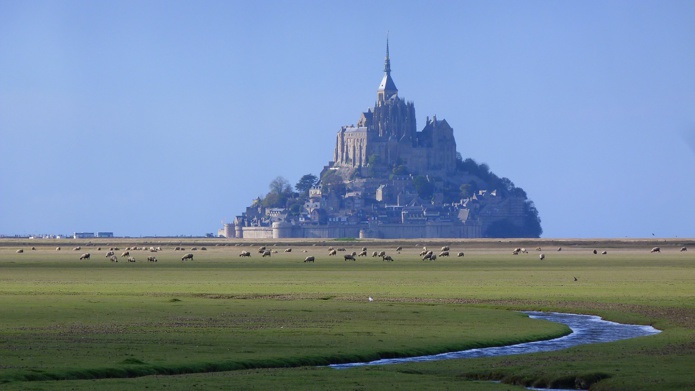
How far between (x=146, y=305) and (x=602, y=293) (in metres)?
23.1

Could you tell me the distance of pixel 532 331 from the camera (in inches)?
1660

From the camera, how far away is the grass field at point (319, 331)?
30062mm

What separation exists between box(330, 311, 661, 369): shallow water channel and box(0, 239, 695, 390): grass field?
0.58 metres

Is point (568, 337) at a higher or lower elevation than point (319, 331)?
lower

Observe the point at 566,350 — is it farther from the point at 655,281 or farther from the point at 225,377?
the point at 655,281

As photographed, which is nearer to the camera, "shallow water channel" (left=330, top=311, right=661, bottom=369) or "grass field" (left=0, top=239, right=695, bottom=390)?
"grass field" (left=0, top=239, right=695, bottom=390)

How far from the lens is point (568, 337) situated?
41094mm

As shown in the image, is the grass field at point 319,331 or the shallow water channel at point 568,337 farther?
the shallow water channel at point 568,337

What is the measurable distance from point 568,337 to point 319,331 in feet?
26.6

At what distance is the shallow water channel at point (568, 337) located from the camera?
35812mm

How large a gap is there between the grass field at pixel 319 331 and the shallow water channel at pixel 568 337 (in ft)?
1.91

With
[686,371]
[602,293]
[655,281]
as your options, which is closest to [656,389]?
[686,371]

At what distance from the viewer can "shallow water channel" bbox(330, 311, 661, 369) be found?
3581 centimetres

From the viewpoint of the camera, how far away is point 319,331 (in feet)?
135
